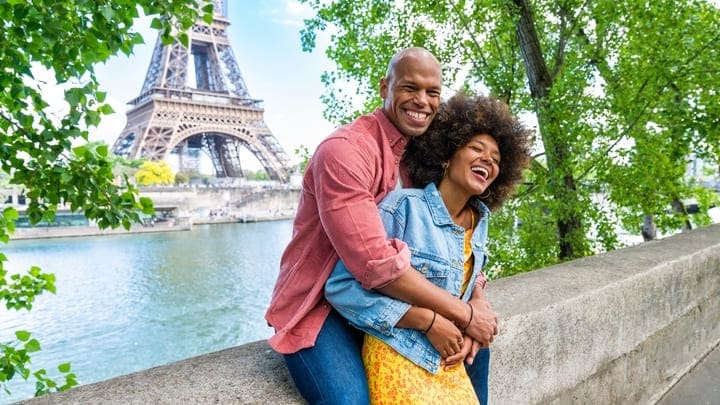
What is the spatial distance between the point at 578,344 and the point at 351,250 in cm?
117

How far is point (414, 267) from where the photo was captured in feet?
3.75

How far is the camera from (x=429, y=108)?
1.27 meters

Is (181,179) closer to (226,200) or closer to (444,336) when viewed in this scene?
(226,200)

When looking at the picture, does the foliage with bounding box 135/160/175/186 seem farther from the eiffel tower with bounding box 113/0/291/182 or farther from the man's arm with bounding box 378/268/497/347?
the man's arm with bounding box 378/268/497/347

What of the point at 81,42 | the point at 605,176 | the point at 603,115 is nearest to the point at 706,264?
the point at 605,176

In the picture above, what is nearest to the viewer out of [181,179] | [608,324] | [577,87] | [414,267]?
[414,267]

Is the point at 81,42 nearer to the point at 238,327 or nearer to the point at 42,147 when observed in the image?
the point at 42,147

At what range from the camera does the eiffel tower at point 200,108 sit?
37844mm

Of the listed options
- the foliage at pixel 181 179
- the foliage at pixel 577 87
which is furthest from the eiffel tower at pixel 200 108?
the foliage at pixel 577 87

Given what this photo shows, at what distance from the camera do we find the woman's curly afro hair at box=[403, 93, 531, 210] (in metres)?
1.33

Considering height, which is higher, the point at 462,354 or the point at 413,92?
the point at 413,92

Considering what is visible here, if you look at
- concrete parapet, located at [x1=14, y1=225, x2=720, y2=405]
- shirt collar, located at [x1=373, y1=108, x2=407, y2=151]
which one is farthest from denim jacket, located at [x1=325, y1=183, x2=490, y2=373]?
concrete parapet, located at [x1=14, y1=225, x2=720, y2=405]

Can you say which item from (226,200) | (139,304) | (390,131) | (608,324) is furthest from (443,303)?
(226,200)

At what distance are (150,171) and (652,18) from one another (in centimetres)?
4302
